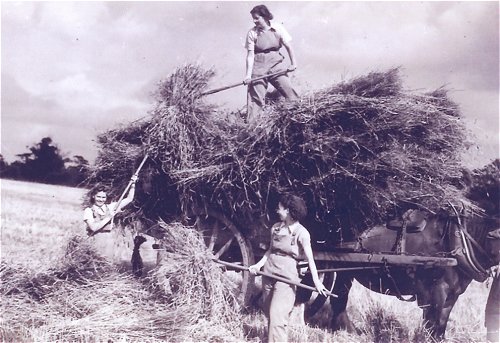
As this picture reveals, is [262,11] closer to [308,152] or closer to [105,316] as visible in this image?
[308,152]

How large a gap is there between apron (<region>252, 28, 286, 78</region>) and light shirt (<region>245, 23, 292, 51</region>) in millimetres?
39

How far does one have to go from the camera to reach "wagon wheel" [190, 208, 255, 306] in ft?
19.4

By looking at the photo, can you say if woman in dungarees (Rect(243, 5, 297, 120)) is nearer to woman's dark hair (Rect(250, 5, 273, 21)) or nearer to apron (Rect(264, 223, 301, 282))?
woman's dark hair (Rect(250, 5, 273, 21))

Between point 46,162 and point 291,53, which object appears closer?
point 291,53

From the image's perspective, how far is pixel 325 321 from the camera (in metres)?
6.82

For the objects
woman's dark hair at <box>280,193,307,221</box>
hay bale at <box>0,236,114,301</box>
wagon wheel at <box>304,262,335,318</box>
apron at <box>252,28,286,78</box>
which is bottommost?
wagon wheel at <box>304,262,335,318</box>

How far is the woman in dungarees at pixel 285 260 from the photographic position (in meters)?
4.72

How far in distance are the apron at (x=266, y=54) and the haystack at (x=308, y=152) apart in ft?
3.00

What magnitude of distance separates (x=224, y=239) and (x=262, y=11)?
285 centimetres

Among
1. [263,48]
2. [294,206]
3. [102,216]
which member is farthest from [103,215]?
[263,48]

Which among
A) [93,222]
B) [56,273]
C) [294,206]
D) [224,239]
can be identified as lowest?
[56,273]

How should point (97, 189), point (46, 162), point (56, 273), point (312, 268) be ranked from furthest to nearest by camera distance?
1. point (46, 162)
2. point (97, 189)
3. point (56, 273)
4. point (312, 268)

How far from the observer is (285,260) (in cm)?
487

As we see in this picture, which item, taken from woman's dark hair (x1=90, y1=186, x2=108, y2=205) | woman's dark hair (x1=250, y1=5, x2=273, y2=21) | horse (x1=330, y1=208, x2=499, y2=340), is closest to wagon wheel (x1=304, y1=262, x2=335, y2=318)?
horse (x1=330, y1=208, x2=499, y2=340)
